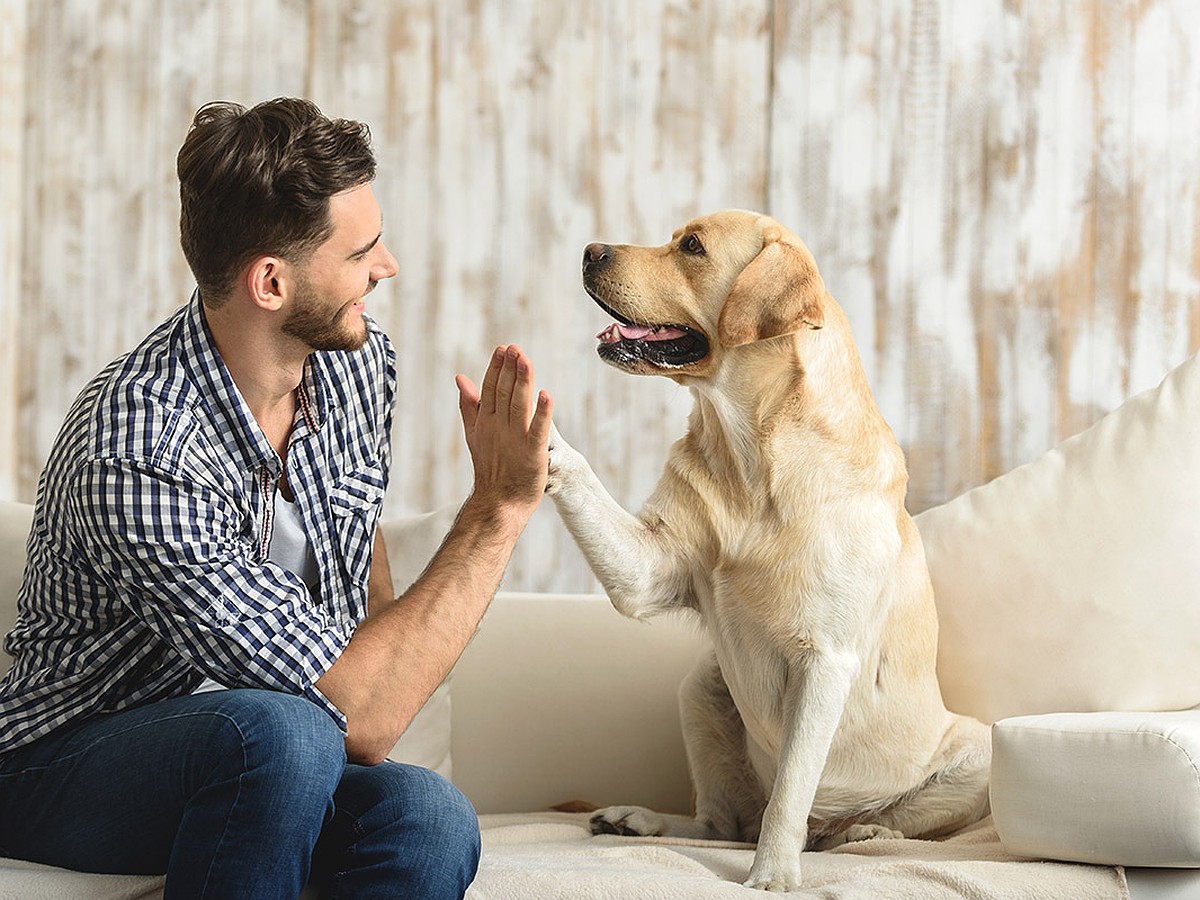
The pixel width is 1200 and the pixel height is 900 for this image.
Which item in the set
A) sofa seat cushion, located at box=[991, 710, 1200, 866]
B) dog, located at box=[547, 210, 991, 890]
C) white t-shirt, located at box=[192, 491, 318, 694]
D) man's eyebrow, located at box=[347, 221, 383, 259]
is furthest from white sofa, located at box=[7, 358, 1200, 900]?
man's eyebrow, located at box=[347, 221, 383, 259]

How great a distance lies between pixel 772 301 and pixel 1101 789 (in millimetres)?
750

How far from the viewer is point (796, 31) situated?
8.68 feet

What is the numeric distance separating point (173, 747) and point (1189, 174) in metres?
2.36

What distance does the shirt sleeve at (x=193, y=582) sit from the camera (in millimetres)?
1306

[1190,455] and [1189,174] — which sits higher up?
[1189,174]

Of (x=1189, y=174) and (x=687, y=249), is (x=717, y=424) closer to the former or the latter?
(x=687, y=249)

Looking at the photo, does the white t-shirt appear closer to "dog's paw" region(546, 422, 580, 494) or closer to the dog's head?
"dog's paw" region(546, 422, 580, 494)

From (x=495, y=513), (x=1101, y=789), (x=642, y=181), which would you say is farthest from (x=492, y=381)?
(x=642, y=181)

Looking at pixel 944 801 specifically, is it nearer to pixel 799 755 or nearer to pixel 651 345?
pixel 799 755

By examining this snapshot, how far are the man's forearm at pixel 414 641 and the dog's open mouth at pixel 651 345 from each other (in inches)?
13.0

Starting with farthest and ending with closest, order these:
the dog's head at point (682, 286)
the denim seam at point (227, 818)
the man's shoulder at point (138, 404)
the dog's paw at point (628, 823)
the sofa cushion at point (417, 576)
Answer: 1. the sofa cushion at point (417, 576)
2. the dog's paw at point (628, 823)
3. the dog's head at point (682, 286)
4. the man's shoulder at point (138, 404)
5. the denim seam at point (227, 818)

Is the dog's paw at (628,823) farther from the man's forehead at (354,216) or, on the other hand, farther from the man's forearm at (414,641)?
the man's forehead at (354,216)

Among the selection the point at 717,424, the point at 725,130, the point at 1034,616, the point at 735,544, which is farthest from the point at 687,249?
the point at 725,130

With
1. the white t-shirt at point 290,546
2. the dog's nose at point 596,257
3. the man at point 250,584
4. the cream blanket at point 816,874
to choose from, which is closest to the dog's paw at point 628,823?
the cream blanket at point 816,874
